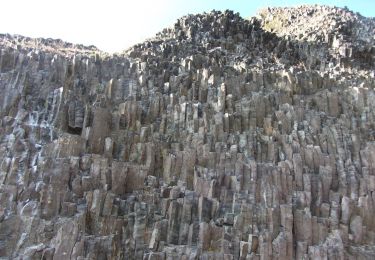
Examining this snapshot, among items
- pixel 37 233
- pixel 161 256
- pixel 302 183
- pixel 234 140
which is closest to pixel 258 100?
pixel 234 140

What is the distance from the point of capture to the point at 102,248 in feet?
71.5

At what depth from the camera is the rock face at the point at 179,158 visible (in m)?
22.5

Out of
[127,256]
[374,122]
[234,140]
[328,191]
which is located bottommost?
[127,256]

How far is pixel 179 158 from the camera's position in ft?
86.4

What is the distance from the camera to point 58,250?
20.9 metres

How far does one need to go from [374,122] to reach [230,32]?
16.2 metres

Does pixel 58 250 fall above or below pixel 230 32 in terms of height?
below

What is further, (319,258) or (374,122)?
(374,122)

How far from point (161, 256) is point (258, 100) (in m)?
12.9

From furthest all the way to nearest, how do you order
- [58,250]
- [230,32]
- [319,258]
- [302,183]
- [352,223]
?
[230,32] → [302,183] → [352,223] → [319,258] → [58,250]

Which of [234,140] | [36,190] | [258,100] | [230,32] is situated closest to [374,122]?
[258,100]

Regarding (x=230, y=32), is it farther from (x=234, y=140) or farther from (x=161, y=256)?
(x=161, y=256)

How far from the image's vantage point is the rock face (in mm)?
22484

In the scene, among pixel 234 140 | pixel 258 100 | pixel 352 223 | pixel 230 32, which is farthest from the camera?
pixel 230 32
